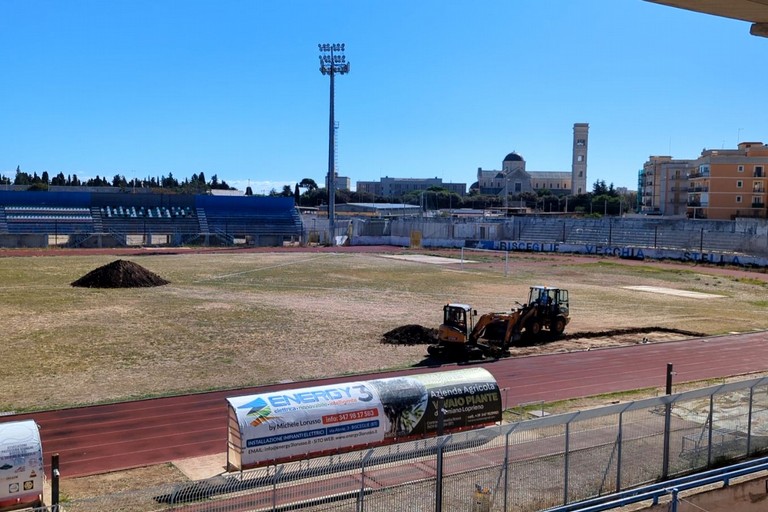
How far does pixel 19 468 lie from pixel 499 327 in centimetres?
2025

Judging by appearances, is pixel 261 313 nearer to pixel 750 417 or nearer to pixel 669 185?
pixel 750 417

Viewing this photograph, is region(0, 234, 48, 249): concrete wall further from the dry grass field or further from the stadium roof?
the stadium roof

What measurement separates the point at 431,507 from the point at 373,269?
52.4m

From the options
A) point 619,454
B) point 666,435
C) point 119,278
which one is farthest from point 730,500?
point 119,278

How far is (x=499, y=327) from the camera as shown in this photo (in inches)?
1175

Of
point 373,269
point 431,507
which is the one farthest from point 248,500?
point 373,269

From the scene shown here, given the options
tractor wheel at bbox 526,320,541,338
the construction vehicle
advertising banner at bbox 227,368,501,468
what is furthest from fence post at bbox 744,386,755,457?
tractor wheel at bbox 526,320,541,338

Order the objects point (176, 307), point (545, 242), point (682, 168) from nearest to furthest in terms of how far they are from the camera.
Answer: point (176, 307) < point (545, 242) < point (682, 168)

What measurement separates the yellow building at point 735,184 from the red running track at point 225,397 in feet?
234

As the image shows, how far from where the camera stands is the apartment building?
408ft

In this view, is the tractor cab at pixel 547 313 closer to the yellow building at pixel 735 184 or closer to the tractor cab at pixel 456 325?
the tractor cab at pixel 456 325

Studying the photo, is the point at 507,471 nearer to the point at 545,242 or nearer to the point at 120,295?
the point at 120,295

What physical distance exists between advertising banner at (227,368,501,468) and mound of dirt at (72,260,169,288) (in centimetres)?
3404

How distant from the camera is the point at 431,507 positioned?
1191cm
